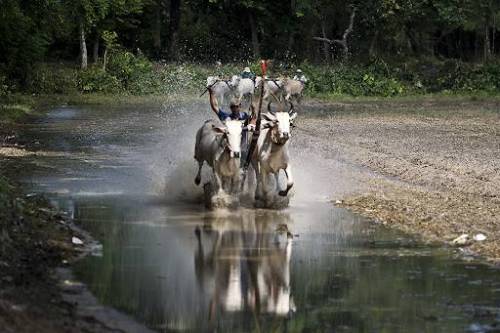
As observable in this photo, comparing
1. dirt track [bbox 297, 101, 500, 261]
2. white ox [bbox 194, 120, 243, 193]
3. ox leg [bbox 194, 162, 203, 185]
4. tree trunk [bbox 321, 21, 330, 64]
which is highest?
tree trunk [bbox 321, 21, 330, 64]

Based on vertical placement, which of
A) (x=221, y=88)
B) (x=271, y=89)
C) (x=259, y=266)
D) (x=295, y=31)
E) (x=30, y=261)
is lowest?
(x=259, y=266)

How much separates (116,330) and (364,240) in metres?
5.80

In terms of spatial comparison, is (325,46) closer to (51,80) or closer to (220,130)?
(51,80)

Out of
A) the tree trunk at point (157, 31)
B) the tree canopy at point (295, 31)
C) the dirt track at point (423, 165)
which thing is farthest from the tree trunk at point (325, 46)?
the dirt track at point (423, 165)

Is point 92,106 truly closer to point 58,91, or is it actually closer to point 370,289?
point 58,91

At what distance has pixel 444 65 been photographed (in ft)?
215

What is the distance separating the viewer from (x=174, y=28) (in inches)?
2771

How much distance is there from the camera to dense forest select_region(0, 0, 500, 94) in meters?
67.7

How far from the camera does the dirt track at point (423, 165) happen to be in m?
16.7

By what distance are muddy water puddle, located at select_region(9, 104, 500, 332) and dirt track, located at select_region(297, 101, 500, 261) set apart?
69 cm

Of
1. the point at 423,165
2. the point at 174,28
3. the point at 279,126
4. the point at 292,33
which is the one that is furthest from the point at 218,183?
the point at 292,33

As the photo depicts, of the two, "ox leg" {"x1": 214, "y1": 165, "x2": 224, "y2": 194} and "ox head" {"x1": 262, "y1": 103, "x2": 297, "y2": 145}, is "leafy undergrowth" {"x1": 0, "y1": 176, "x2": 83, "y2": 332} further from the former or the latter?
"ox head" {"x1": 262, "y1": 103, "x2": 297, "y2": 145}

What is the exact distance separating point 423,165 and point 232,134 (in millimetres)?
8161

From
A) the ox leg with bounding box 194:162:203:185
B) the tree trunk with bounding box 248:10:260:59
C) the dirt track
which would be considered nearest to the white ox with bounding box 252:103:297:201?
the ox leg with bounding box 194:162:203:185
